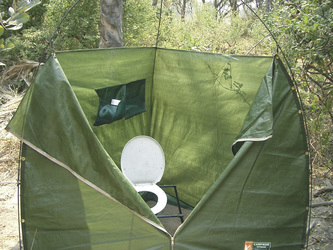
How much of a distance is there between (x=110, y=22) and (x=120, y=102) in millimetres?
2010

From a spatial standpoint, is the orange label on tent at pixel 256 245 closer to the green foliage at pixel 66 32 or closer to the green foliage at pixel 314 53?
the green foliage at pixel 314 53

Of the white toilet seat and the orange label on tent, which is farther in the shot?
the white toilet seat

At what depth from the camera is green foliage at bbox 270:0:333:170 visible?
124 inches

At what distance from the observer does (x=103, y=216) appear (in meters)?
2.51

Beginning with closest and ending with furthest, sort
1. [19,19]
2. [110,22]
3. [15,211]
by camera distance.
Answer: [19,19] → [15,211] → [110,22]

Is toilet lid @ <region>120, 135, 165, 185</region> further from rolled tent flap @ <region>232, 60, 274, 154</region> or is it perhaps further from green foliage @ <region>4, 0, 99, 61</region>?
green foliage @ <region>4, 0, 99, 61</region>

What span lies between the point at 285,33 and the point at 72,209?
2.51m

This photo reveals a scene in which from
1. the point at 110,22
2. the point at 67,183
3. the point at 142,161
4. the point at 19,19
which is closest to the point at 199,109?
the point at 142,161

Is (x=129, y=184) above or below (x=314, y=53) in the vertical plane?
below

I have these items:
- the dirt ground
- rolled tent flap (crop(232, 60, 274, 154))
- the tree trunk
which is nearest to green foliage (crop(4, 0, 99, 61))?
the tree trunk

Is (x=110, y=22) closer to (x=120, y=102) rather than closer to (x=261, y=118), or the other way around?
(x=120, y=102)

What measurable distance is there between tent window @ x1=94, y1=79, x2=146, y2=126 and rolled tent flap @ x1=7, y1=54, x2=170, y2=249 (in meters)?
0.88

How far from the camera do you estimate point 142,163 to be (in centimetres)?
338

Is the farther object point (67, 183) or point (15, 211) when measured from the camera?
point (15, 211)
